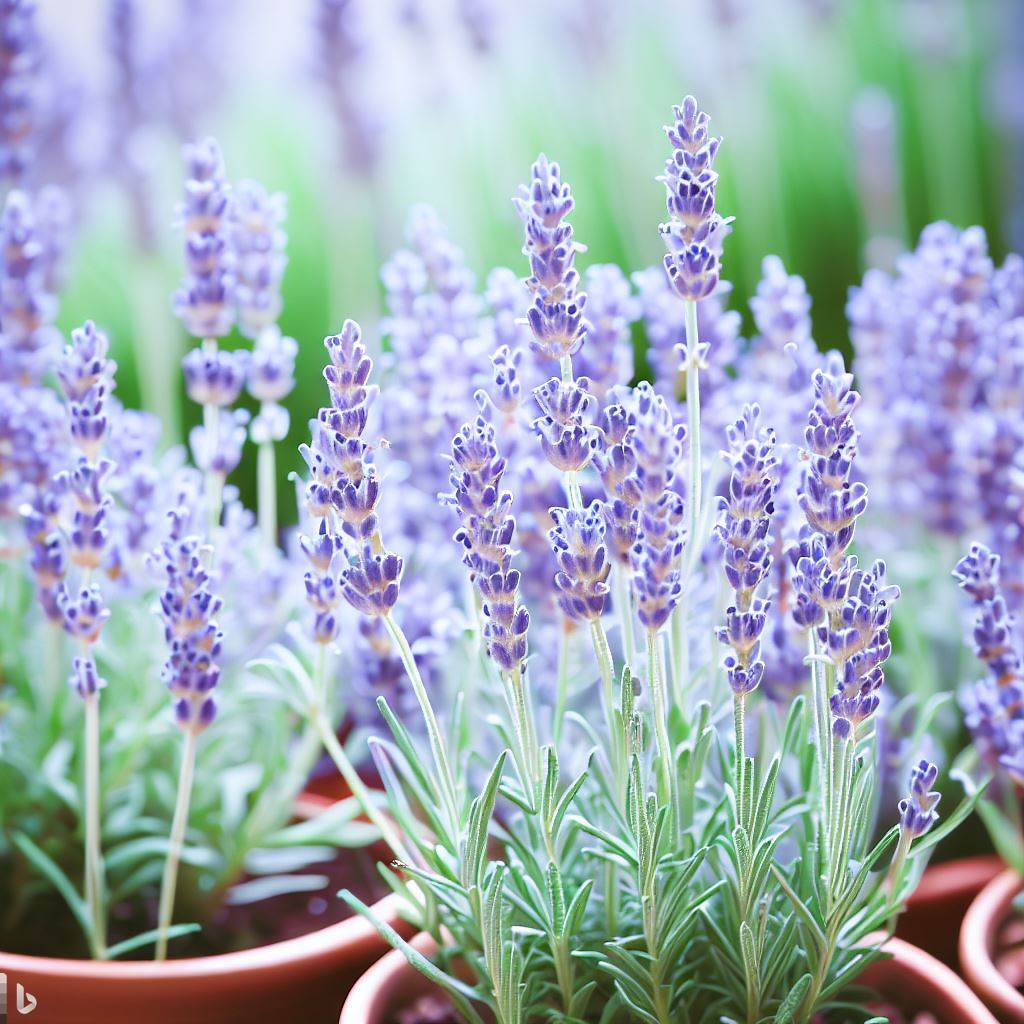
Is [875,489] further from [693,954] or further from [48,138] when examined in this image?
[48,138]

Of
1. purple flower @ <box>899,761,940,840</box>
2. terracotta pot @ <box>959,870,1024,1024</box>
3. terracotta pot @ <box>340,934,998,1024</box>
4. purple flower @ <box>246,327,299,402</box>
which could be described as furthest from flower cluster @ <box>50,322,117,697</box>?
terracotta pot @ <box>959,870,1024,1024</box>

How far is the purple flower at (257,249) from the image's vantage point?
0.93 m

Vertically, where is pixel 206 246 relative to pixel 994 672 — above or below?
above

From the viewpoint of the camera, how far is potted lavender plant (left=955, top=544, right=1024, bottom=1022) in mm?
799

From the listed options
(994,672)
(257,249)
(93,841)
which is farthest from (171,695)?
(994,672)

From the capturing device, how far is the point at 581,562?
674mm

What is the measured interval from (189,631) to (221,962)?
0.23m

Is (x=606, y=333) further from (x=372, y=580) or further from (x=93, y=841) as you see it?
(x=93, y=841)

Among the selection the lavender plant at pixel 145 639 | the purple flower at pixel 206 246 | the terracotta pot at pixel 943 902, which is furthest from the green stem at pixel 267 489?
the terracotta pot at pixel 943 902

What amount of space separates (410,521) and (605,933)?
412 mm

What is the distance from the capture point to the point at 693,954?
807 mm

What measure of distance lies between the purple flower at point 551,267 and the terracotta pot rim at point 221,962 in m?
0.40

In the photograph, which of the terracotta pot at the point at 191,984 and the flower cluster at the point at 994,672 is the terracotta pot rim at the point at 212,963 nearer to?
the terracotta pot at the point at 191,984

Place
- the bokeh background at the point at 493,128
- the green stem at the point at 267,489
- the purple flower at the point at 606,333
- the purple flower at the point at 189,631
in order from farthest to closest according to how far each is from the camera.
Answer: the bokeh background at the point at 493,128
the green stem at the point at 267,489
the purple flower at the point at 606,333
the purple flower at the point at 189,631
